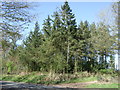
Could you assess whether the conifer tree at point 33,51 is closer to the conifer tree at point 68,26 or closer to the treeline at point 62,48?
the treeline at point 62,48

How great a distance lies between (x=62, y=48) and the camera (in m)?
20.5

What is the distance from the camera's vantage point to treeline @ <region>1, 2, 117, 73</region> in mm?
19062

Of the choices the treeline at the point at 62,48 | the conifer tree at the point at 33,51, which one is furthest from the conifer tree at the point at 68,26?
the conifer tree at the point at 33,51

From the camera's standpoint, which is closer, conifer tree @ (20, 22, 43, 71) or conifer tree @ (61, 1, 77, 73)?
conifer tree @ (61, 1, 77, 73)

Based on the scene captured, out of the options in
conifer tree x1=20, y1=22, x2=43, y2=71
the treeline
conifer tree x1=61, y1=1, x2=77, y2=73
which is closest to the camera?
the treeline

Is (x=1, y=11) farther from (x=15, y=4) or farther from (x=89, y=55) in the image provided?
(x=89, y=55)

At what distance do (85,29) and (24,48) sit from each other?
39.6 feet

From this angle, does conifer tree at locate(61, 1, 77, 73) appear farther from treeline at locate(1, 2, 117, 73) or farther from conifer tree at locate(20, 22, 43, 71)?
conifer tree at locate(20, 22, 43, 71)

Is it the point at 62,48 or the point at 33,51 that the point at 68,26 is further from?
the point at 33,51

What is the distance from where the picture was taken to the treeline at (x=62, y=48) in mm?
19062

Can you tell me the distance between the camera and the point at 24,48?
78.5ft

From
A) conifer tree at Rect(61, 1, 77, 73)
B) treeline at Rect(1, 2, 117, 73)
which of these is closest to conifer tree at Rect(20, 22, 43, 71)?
treeline at Rect(1, 2, 117, 73)

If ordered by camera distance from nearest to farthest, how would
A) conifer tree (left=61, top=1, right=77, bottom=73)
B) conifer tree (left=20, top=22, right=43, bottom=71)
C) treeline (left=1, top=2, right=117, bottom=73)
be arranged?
treeline (left=1, top=2, right=117, bottom=73) < conifer tree (left=61, top=1, right=77, bottom=73) < conifer tree (left=20, top=22, right=43, bottom=71)

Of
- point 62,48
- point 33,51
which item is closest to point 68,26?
point 62,48
